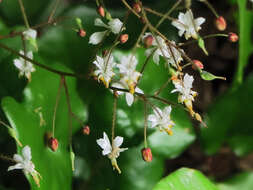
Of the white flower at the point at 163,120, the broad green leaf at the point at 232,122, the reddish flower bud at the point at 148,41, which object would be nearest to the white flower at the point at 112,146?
the white flower at the point at 163,120

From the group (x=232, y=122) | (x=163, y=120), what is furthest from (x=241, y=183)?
(x=163, y=120)

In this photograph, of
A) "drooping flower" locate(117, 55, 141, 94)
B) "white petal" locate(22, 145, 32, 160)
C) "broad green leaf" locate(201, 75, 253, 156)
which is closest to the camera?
"drooping flower" locate(117, 55, 141, 94)

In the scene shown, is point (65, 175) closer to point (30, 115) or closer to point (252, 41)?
point (30, 115)

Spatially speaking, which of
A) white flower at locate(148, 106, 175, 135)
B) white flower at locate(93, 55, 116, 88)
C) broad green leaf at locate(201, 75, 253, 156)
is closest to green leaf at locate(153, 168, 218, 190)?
white flower at locate(148, 106, 175, 135)

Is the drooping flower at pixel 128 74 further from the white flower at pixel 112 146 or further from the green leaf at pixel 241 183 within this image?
the green leaf at pixel 241 183

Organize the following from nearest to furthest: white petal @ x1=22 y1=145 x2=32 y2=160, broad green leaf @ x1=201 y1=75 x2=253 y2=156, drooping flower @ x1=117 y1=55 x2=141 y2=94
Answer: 1. drooping flower @ x1=117 y1=55 x2=141 y2=94
2. white petal @ x1=22 y1=145 x2=32 y2=160
3. broad green leaf @ x1=201 y1=75 x2=253 y2=156

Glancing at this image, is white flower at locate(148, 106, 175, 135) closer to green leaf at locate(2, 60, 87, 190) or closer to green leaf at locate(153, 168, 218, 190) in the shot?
green leaf at locate(153, 168, 218, 190)

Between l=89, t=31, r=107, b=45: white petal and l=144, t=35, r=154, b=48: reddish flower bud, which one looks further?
l=89, t=31, r=107, b=45: white petal
